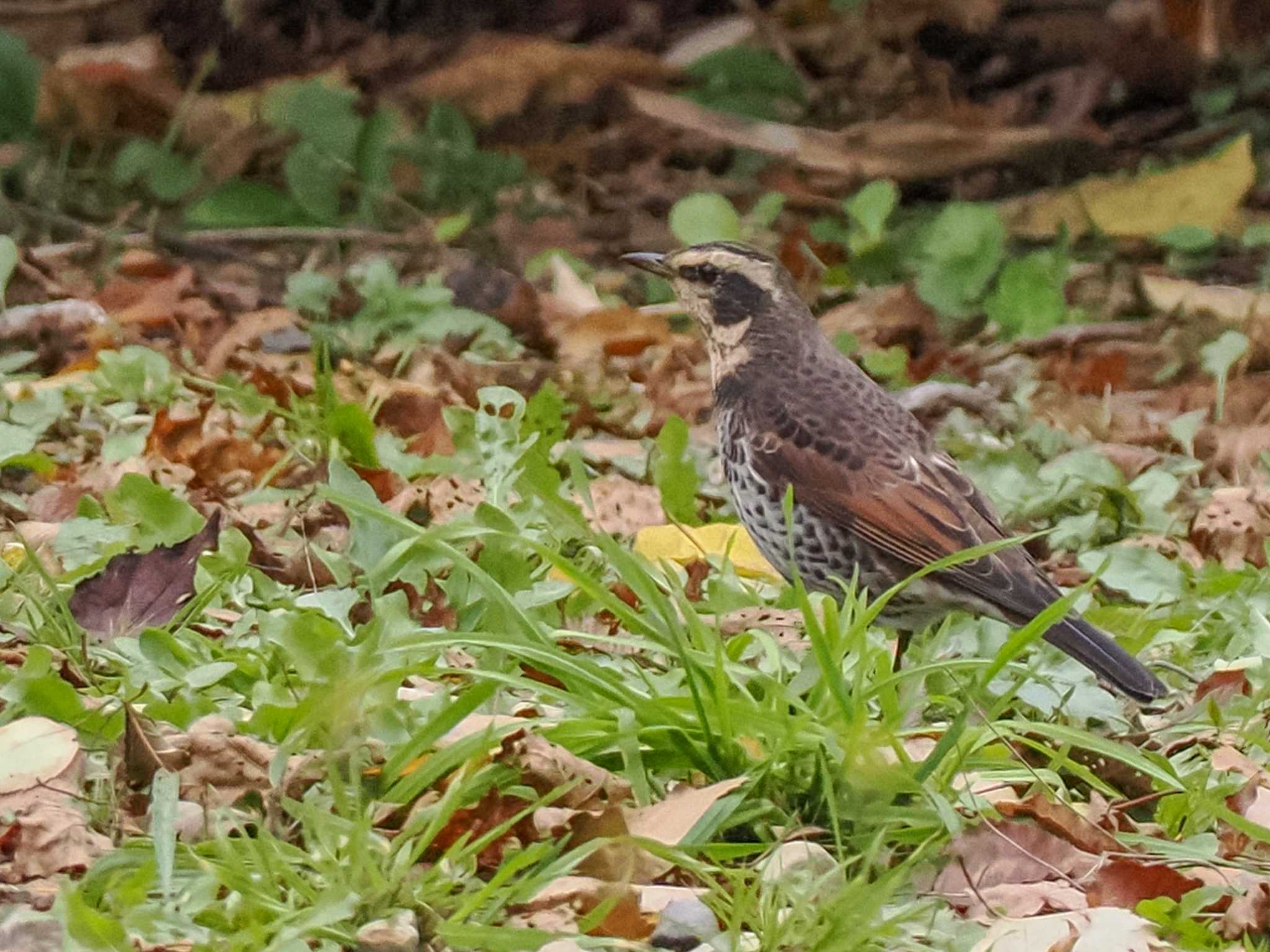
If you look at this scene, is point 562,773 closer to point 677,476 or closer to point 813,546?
point 813,546

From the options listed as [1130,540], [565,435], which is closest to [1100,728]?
[1130,540]

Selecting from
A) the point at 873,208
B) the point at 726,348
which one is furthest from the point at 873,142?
the point at 726,348

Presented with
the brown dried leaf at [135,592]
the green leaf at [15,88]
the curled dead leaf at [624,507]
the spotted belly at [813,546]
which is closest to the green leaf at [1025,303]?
the curled dead leaf at [624,507]

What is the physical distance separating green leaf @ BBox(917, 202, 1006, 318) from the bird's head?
81.7 inches

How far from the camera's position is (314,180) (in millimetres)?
8539

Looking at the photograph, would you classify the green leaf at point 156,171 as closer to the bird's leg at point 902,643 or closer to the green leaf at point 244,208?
the green leaf at point 244,208

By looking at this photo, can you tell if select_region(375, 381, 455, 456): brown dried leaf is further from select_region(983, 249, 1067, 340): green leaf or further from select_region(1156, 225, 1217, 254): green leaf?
select_region(1156, 225, 1217, 254): green leaf

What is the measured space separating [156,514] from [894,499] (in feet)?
5.65

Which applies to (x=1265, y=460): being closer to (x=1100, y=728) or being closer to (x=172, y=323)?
(x=1100, y=728)

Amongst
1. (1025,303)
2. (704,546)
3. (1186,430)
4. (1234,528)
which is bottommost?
(1025,303)

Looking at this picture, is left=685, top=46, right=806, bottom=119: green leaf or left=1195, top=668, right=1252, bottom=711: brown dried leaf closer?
left=1195, top=668, right=1252, bottom=711: brown dried leaf

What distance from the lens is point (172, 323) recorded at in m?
7.18

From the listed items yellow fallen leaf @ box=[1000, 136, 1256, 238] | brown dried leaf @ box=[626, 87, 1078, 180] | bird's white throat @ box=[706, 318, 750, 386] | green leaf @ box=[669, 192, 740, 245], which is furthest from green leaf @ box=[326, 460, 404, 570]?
brown dried leaf @ box=[626, 87, 1078, 180]

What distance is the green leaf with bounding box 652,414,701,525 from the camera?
18.4 feet
